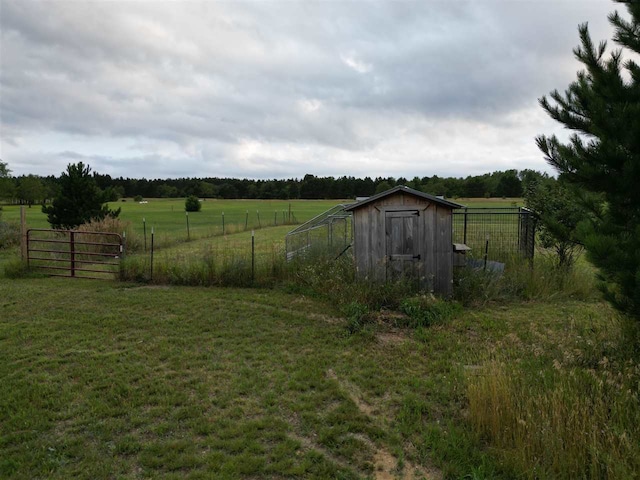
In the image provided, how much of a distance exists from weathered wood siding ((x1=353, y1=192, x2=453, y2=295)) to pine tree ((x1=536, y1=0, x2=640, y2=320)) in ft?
13.9

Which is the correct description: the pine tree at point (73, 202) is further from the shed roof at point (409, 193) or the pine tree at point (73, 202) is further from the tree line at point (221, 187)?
the tree line at point (221, 187)

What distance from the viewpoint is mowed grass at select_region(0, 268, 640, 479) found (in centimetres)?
345

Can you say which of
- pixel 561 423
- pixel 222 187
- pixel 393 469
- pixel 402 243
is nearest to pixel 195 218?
pixel 402 243

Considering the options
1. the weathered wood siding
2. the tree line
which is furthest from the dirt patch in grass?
the tree line

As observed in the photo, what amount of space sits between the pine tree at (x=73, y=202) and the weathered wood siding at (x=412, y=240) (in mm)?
14112

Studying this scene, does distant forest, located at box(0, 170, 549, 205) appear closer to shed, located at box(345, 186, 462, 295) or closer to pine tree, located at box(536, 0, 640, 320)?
shed, located at box(345, 186, 462, 295)

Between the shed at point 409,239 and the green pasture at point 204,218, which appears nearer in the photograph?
the shed at point 409,239

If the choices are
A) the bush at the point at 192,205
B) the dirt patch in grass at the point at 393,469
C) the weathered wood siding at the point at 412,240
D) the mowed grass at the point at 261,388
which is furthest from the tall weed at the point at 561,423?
the bush at the point at 192,205

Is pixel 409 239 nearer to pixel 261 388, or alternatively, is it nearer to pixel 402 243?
pixel 402 243

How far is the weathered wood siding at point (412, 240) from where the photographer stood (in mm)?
8750

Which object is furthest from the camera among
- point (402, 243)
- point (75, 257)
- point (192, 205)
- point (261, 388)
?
point (192, 205)

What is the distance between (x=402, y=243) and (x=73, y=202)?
623 inches

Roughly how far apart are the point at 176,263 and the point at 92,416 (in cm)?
713

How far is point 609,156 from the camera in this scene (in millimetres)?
3924
